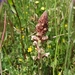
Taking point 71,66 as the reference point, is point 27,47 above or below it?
above

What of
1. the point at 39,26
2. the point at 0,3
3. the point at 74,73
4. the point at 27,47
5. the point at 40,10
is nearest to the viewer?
the point at 0,3

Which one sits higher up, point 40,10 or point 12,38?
point 40,10

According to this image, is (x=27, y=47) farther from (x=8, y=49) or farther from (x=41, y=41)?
(x=41, y=41)

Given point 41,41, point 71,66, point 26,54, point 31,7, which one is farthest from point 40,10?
point 41,41

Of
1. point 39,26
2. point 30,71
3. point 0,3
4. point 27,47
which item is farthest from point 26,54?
point 0,3

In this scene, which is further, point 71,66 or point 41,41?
point 71,66

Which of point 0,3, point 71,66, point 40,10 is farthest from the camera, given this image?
point 40,10

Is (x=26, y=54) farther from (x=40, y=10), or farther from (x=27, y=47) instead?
(x=40, y=10)

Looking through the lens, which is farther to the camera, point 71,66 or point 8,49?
point 8,49

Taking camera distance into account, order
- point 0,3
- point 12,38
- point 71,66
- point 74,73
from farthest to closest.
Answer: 1. point 12,38
2. point 71,66
3. point 74,73
4. point 0,3

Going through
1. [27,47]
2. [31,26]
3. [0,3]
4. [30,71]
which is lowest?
[30,71]
